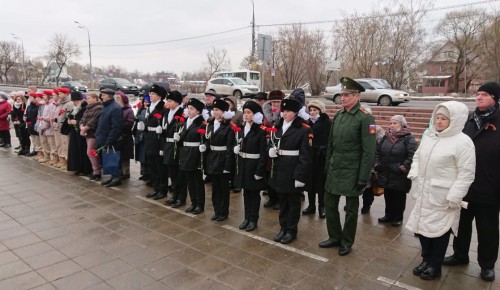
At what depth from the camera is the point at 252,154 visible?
185 inches

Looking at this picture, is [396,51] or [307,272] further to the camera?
[396,51]

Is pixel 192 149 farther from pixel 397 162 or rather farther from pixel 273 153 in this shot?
pixel 397 162

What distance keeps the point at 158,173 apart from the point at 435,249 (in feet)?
14.9

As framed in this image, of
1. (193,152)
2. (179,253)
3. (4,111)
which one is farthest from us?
(4,111)

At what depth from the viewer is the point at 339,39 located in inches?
1320

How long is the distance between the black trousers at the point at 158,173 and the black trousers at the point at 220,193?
1410mm

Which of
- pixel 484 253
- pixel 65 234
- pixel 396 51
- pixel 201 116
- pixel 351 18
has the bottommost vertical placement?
pixel 65 234

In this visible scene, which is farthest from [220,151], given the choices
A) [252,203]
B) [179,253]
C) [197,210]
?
[179,253]

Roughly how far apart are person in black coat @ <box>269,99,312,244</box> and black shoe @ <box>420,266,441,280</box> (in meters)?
1.53

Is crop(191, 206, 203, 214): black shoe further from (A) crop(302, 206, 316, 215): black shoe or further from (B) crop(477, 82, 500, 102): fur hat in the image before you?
(B) crop(477, 82, 500, 102): fur hat

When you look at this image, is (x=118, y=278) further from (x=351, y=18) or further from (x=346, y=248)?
(x=351, y=18)

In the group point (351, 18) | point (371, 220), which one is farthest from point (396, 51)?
point (371, 220)

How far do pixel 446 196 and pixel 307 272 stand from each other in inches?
61.2

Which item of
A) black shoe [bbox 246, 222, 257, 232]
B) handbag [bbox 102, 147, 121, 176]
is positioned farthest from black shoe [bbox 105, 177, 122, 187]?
black shoe [bbox 246, 222, 257, 232]
